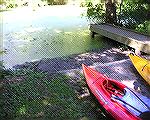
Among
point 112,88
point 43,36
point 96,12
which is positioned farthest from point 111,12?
point 112,88

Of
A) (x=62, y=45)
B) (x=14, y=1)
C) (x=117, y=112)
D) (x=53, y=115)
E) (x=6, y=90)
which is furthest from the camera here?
(x=14, y=1)

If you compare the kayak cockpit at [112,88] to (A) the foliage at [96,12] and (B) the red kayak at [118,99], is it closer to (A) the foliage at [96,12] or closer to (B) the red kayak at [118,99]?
(B) the red kayak at [118,99]

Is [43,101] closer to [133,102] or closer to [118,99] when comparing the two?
[118,99]

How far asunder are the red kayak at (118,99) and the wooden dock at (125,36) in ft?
10.7

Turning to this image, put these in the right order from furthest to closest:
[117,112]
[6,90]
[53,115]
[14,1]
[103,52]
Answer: [14,1] → [103,52] → [6,90] → [53,115] → [117,112]

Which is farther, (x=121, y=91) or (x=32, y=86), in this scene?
(x=32, y=86)

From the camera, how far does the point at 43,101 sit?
7293 millimetres

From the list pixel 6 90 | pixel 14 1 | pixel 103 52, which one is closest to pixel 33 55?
pixel 103 52

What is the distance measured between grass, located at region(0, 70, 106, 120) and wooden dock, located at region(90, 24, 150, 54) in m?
3.34

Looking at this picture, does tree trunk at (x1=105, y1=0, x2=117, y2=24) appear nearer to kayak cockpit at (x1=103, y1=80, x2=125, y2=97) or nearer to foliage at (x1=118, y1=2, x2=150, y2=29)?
foliage at (x1=118, y1=2, x2=150, y2=29)

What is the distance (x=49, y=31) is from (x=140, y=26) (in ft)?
14.1

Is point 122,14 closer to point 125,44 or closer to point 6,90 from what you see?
point 125,44

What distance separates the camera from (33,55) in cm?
1138

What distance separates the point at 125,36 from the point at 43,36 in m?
4.10
